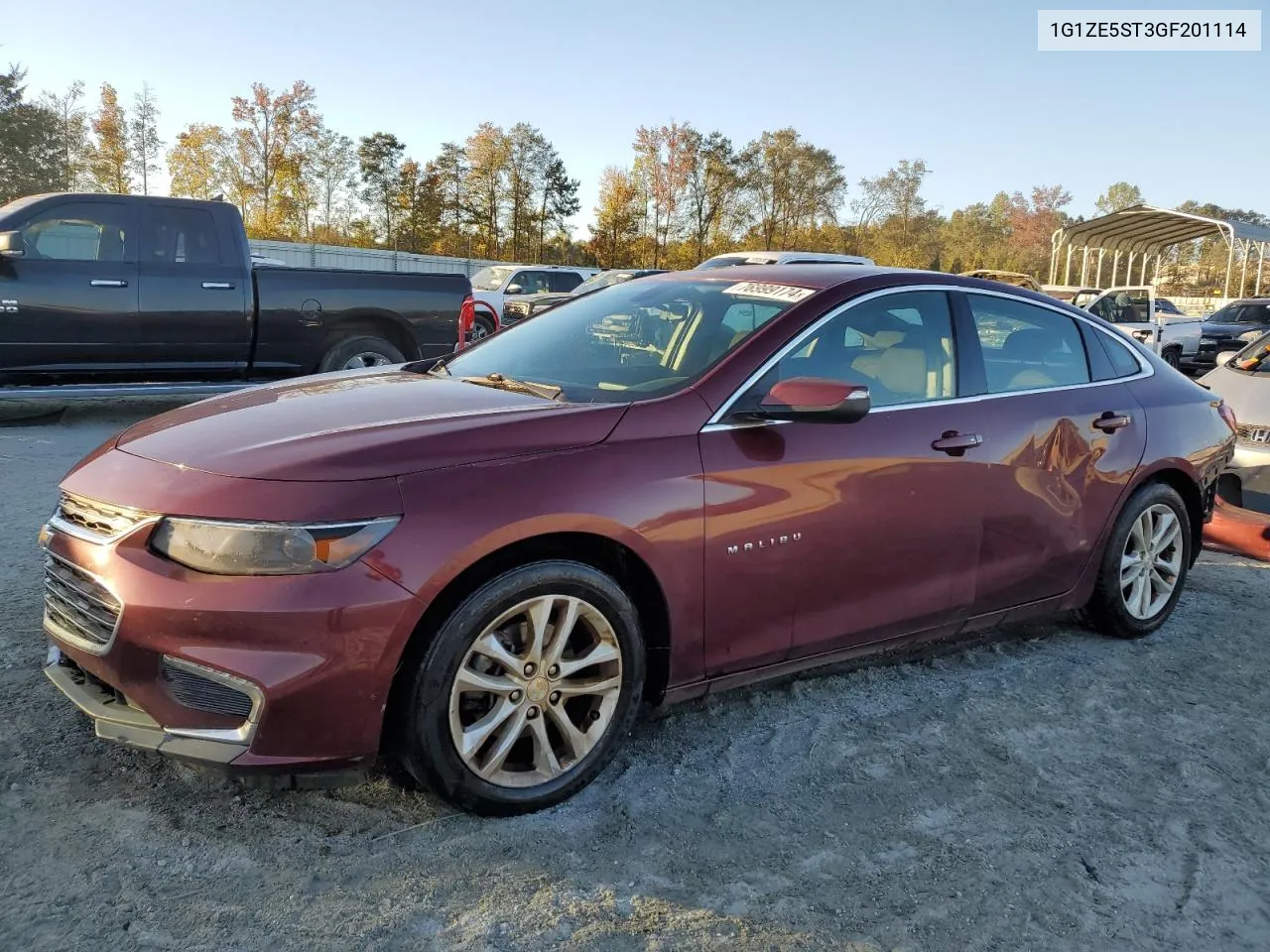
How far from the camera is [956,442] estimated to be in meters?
3.57

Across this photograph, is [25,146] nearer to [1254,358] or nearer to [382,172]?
[382,172]

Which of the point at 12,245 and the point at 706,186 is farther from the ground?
the point at 706,186

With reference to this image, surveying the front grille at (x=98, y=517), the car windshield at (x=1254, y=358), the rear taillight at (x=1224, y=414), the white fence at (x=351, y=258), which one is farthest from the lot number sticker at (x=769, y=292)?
the white fence at (x=351, y=258)

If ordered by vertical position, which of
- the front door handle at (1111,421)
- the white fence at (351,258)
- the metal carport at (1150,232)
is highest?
the metal carport at (1150,232)

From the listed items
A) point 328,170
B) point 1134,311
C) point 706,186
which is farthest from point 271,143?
point 1134,311

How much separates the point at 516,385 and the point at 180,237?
21.9 feet

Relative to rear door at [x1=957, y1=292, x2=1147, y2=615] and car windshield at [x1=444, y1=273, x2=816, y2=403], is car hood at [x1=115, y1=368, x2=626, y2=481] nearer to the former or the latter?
car windshield at [x1=444, y1=273, x2=816, y2=403]

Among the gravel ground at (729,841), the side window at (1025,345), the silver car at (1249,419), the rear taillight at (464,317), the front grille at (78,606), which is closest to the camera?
the gravel ground at (729,841)

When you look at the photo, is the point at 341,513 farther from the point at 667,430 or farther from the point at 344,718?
the point at 667,430

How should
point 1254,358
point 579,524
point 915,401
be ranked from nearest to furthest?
point 579,524 < point 915,401 < point 1254,358

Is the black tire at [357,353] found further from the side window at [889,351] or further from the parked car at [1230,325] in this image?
the parked car at [1230,325]

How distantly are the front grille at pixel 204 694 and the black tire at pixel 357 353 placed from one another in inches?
271

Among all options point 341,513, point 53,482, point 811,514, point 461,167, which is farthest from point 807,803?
point 461,167

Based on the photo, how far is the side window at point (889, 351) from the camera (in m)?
3.38
